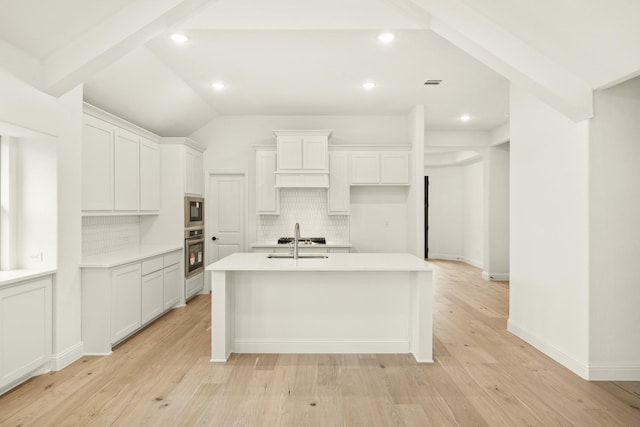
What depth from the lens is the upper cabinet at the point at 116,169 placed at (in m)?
3.62

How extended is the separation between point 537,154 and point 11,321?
15.5 ft

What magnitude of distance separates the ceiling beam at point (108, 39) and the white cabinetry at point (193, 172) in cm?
246

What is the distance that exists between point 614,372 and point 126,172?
17.0 ft

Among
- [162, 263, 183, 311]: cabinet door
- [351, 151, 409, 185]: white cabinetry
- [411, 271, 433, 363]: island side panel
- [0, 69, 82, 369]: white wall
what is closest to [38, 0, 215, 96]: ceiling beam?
[0, 69, 82, 369]: white wall

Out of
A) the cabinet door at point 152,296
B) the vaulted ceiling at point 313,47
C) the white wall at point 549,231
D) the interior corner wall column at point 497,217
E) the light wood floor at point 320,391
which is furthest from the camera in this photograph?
the interior corner wall column at point 497,217

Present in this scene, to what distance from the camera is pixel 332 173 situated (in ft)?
19.2

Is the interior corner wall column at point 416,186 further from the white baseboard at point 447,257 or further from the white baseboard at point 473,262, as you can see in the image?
the white baseboard at point 447,257

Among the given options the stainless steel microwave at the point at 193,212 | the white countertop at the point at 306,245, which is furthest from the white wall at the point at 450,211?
the stainless steel microwave at the point at 193,212

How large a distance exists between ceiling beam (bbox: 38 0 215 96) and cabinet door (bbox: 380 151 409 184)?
143 inches

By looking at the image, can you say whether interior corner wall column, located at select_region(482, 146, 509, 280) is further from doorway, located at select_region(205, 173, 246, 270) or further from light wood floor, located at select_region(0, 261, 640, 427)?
doorway, located at select_region(205, 173, 246, 270)

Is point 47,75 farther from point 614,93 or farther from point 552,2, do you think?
point 614,93

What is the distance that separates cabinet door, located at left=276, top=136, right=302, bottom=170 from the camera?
564cm

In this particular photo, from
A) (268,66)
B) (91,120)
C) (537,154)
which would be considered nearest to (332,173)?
(268,66)

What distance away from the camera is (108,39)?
277cm
